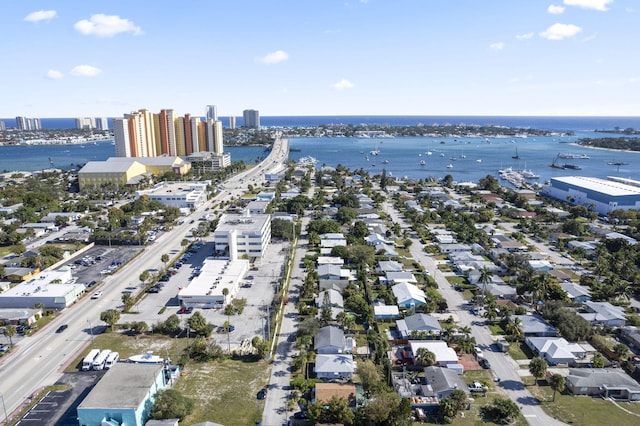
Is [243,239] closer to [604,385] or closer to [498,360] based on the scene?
[498,360]

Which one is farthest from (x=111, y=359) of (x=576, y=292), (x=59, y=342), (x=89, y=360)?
(x=576, y=292)

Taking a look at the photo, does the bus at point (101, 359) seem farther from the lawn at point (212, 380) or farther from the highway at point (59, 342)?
the highway at point (59, 342)

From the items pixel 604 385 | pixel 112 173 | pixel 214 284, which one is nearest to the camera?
pixel 604 385

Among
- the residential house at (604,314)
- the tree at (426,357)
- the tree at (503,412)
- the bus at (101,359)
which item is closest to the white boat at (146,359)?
the bus at (101,359)

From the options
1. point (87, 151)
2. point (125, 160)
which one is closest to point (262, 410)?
point (125, 160)

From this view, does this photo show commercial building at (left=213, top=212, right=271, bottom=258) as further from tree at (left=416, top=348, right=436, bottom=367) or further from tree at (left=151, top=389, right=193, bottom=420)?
tree at (left=416, top=348, right=436, bottom=367)

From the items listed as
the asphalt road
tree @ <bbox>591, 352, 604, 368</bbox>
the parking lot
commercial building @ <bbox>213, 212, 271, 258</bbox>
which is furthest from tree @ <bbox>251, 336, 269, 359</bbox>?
tree @ <bbox>591, 352, 604, 368</bbox>
